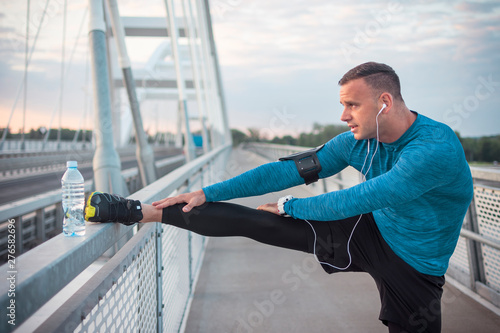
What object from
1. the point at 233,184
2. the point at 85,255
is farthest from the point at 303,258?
the point at 85,255

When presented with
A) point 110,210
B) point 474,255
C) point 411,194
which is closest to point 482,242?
point 474,255

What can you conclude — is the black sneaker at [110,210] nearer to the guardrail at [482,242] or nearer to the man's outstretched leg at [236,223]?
the man's outstretched leg at [236,223]

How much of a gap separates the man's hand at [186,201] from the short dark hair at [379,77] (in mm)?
928

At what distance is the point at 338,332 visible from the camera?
274 cm

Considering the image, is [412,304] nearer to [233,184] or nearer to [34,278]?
[233,184]

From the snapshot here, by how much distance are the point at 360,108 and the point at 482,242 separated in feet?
6.36

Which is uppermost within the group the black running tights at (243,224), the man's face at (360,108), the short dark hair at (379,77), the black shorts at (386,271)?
the short dark hair at (379,77)

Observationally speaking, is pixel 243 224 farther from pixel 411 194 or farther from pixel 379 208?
pixel 411 194

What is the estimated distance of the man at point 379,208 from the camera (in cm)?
177

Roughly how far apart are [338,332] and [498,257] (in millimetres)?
1338

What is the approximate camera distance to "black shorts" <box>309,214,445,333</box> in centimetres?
190

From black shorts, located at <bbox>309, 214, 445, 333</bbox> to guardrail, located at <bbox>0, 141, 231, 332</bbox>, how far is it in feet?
2.62

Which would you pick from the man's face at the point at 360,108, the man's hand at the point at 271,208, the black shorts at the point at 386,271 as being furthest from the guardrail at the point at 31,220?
the man's face at the point at 360,108

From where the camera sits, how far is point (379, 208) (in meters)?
1.80
